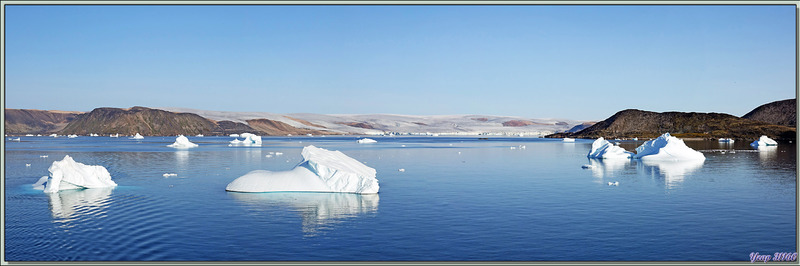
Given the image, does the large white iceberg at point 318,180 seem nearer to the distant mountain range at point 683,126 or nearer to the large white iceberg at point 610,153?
the large white iceberg at point 610,153

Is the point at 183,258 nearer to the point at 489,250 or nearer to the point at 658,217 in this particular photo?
the point at 489,250

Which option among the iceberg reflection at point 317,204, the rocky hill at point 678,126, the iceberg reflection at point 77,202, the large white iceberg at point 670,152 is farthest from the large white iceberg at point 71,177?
the rocky hill at point 678,126

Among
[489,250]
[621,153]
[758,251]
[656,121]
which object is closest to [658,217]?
[758,251]

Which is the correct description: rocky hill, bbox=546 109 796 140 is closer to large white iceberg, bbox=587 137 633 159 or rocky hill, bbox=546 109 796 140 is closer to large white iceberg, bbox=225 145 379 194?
large white iceberg, bbox=587 137 633 159

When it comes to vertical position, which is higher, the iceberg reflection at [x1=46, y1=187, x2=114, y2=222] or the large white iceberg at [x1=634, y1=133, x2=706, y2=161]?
the large white iceberg at [x1=634, y1=133, x2=706, y2=161]

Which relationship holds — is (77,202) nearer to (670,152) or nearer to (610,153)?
(610,153)

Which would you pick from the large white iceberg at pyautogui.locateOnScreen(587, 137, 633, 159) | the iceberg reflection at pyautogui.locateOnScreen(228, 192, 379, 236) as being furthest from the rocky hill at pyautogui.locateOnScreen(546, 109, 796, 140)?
the iceberg reflection at pyautogui.locateOnScreen(228, 192, 379, 236)

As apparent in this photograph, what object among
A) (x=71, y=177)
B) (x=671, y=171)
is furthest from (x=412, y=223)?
(x=671, y=171)
